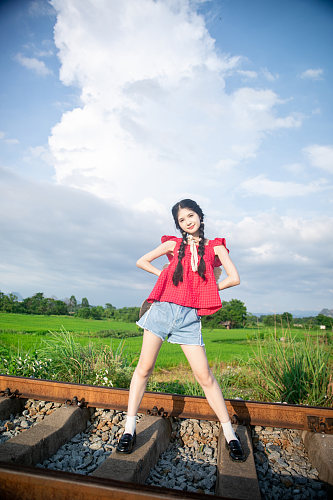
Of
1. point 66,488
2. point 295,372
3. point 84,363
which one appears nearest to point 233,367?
point 295,372

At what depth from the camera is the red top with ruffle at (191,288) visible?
8.55 feet

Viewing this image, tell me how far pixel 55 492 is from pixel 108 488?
0.34 metres

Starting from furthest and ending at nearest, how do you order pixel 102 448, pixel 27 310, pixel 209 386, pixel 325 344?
pixel 27 310 < pixel 325 344 < pixel 102 448 < pixel 209 386

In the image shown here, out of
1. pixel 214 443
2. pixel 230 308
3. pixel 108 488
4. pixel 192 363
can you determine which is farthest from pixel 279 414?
pixel 230 308

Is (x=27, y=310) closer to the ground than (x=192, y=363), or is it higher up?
higher up

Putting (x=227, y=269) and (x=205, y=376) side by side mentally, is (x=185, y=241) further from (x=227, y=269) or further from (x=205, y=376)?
(x=205, y=376)

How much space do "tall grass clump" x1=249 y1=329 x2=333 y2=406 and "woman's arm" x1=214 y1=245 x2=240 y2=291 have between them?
5.77ft

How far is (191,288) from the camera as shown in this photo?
266cm

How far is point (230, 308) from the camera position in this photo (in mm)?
8844

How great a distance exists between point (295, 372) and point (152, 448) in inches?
81.7

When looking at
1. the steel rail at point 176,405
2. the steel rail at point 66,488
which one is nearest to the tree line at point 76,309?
the steel rail at point 176,405

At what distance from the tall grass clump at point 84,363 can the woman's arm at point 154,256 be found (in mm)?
2019

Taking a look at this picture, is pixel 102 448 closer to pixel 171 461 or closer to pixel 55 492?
pixel 171 461

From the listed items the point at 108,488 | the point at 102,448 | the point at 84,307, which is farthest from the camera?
the point at 84,307
